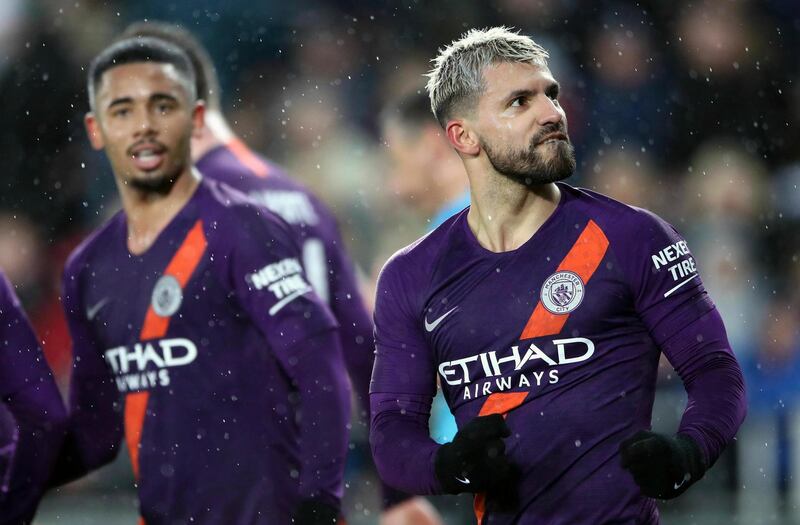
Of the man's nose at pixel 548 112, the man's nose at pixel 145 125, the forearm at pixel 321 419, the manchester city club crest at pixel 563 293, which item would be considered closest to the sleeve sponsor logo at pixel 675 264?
the manchester city club crest at pixel 563 293

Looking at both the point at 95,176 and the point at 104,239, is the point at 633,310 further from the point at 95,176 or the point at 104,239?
the point at 95,176

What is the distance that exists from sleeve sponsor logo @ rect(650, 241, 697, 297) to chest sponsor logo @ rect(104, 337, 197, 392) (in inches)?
75.5

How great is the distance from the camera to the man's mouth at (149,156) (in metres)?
5.03

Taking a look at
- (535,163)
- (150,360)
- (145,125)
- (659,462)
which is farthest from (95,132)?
(659,462)

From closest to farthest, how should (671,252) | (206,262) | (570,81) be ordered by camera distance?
(671,252) → (206,262) → (570,81)

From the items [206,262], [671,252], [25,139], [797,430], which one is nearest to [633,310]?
[671,252]

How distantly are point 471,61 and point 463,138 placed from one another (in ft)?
0.71

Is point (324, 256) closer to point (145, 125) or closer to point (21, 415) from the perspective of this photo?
point (145, 125)

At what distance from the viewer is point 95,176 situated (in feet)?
29.2

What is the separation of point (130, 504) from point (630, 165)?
12.0 ft

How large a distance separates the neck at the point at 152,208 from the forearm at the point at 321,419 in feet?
2.44

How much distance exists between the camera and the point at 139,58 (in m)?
5.20

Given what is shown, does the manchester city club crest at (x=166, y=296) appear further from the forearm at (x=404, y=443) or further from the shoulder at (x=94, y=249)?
the forearm at (x=404, y=443)

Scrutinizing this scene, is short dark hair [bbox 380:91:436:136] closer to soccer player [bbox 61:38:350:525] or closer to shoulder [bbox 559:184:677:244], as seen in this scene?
soccer player [bbox 61:38:350:525]
